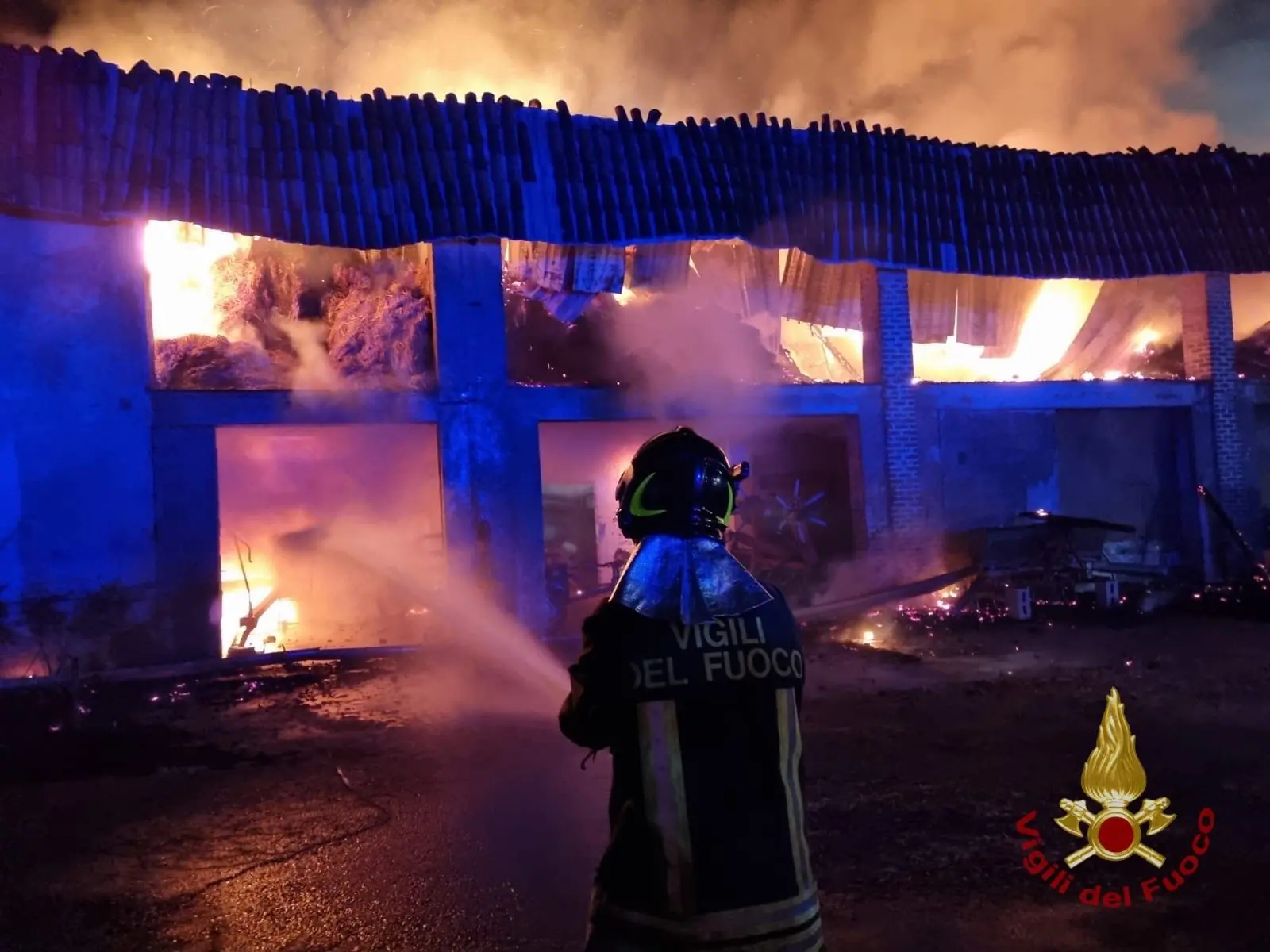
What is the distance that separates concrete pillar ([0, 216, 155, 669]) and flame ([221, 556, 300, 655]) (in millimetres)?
2164

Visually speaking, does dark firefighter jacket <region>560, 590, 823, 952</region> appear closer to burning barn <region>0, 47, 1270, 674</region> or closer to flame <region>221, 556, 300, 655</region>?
burning barn <region>0, 47, 1270, 674</region>

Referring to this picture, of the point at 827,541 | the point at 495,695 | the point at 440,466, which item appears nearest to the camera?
the point at 495,695

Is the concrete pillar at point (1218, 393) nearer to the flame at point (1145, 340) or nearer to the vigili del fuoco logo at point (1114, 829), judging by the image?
the flame at point (1145, 340)

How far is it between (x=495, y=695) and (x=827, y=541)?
7077 millimetres

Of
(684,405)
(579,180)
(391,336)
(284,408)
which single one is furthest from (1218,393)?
(284,408)

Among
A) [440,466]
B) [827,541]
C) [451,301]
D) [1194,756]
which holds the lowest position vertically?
[1194,756]

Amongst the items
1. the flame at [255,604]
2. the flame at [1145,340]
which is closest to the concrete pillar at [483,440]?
the flame at [255,604]

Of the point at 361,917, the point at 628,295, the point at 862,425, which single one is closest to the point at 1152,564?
the point at 862,425

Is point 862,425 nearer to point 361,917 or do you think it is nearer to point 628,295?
point 628,295

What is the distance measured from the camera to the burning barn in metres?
10.4

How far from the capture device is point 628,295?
14.7m

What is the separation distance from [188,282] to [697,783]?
1215 centimetres

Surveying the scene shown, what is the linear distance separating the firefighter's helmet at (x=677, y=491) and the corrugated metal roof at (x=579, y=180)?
950 centimetres

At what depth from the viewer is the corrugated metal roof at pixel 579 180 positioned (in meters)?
10.5
